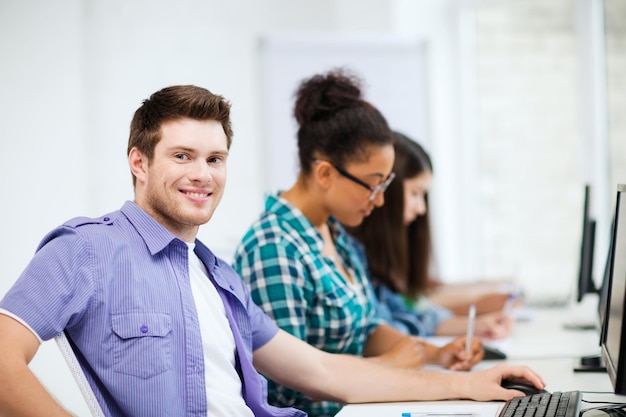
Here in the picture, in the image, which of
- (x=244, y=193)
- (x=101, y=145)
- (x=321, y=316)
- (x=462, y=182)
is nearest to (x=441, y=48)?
(x=462, y=182)

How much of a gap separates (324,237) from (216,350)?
0.80 meters

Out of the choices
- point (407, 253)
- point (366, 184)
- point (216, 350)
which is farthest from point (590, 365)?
point (216, 350)

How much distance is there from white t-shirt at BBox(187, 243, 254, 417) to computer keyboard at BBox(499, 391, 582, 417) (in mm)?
531

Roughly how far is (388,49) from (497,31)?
30.0 inches

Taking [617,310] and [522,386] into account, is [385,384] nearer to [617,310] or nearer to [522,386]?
[522,386]

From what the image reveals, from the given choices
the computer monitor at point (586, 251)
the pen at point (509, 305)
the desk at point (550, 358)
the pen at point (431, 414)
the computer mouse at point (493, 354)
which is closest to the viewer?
the pen at point (431, 414)

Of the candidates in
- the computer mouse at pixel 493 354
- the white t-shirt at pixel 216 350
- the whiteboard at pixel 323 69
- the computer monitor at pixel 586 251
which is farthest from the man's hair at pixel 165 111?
the whiteboard at pixel 323 69

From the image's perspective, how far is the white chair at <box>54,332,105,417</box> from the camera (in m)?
1.33

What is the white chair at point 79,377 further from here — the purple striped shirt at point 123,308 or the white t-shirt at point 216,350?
the white t-shirt at point 216,350

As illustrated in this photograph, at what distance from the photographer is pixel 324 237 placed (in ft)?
7.45

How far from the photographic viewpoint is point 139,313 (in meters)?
1.41

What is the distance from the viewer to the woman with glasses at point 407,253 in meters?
2.78

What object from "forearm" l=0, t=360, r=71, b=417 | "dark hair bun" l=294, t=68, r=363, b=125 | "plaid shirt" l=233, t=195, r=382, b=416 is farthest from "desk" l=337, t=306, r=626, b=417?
"dark hair bun" l=294, t=68, r=363, b=125

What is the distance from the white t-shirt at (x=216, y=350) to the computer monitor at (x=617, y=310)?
2.35 feet
